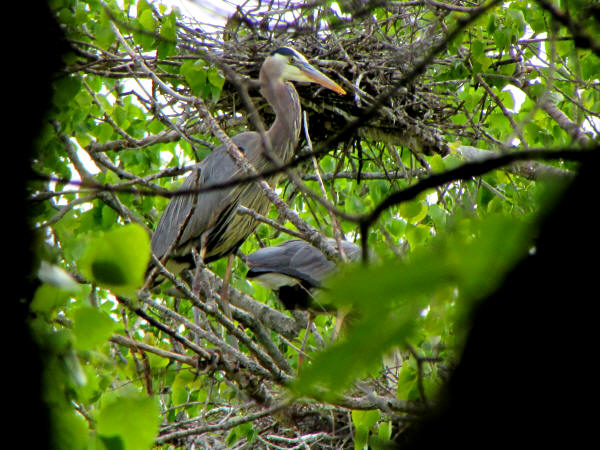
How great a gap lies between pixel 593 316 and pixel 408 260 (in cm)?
13

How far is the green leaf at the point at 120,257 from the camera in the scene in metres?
0.65

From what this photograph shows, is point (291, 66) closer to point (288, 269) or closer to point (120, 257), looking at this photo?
point (288, 269)

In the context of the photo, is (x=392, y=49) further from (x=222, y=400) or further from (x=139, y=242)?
(x=139, y=242)

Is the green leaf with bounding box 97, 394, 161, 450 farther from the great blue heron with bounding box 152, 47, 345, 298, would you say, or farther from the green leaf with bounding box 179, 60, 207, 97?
the great blue heron with bounding box 152, 47, 345, 298

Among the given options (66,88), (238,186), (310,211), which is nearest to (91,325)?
(66,88)

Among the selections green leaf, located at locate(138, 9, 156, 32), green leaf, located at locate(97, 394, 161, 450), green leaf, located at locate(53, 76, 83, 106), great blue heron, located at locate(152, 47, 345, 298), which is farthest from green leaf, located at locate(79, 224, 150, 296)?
great blue heron, located at locate(152, 47, 345, 298)

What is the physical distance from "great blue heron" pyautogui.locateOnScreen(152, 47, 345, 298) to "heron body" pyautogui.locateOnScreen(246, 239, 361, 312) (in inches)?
13.4

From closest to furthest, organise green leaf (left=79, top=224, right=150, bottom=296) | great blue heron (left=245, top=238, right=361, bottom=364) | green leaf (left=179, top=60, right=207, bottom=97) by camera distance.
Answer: green leaf (left=79, top=224, right=150, bottom=296), green leaf (left=179, top=60, right=207, bottom=97), great blue heron (left=245, top=238, right=361, bottom=364)

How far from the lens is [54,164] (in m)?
1.87

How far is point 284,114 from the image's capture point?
13.2 feet

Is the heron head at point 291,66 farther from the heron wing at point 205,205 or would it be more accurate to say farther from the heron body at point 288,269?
the heron body at point 288,269

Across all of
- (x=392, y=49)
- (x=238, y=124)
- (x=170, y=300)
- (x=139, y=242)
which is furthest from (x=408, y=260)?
(x=170, y=300)

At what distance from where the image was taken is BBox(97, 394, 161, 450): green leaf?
70 cm

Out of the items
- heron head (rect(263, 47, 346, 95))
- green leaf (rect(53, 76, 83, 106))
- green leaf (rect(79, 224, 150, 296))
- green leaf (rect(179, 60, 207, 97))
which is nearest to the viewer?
green leaf (rect(79, 224, 150, 296))
